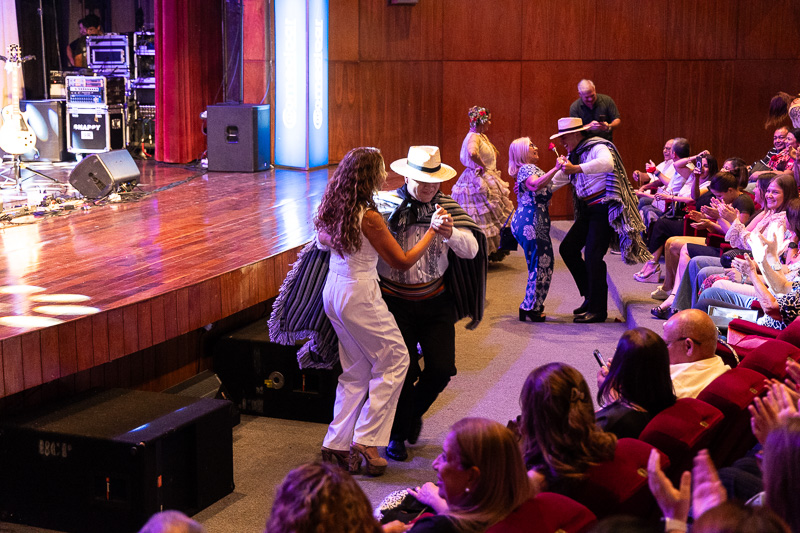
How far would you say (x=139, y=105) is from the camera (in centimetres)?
995

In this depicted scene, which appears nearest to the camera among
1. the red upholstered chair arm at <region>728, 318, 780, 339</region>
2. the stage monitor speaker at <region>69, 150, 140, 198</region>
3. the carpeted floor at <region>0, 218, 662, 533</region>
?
the carpeted floor at <region>0, 218, 662, 533</region>

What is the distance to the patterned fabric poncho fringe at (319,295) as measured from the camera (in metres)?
3.69

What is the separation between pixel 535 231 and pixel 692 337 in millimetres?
3066

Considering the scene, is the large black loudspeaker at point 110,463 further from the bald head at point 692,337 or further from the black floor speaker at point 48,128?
the black floor speaker at point 48,128

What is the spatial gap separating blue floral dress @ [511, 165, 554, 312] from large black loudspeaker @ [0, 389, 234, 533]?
3177 mm

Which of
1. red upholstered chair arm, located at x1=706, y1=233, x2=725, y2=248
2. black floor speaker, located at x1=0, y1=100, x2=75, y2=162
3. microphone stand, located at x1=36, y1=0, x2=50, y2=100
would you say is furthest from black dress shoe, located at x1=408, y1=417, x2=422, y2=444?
microphone stand, located at x1=36, y1=0, x2=50, y2=100

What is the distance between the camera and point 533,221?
6.00 m

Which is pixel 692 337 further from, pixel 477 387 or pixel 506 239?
pixel 506 239

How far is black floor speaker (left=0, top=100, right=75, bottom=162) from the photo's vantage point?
9.32 metres

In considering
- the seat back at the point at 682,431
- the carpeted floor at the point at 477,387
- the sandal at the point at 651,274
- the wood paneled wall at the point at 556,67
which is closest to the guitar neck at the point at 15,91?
the wood paneled wall at the point at 556,67

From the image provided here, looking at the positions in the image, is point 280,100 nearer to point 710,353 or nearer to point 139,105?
point 139,105

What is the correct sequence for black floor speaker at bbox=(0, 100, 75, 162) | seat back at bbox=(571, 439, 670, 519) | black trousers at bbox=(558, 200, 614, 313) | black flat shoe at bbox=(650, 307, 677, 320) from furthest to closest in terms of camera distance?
black floor speaker at bbox=(0, 100, 75, 162) → black trousers at bbox=(558, 200, 614, 313) → black flat shoe at bbox=(650, 307, 677, 320) → seat back at bbox=(571, 439, 670, 519)

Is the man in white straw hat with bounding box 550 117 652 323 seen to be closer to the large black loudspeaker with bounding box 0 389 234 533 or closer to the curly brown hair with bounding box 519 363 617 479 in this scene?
the large black loudspeaker with bounding box 0 389 234 533

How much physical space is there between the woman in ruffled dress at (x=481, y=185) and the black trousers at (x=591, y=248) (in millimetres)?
1112
